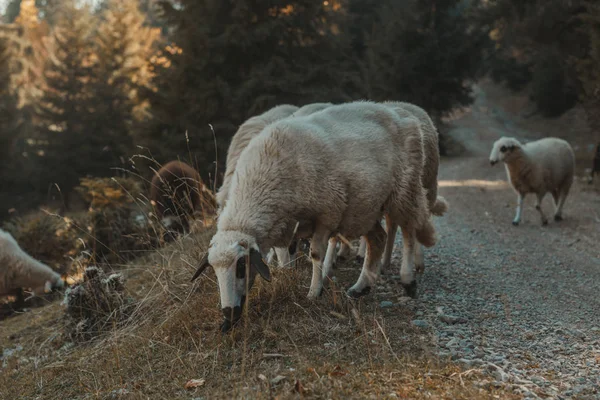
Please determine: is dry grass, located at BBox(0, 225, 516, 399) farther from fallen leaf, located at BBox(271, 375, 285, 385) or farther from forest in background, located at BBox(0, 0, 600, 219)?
forest in background, located at BBox(0, 0, 600, 219)

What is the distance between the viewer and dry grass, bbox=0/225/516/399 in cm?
353

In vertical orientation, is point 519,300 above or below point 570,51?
below

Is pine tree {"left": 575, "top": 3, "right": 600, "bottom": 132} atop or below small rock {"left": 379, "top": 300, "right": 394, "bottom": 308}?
atop

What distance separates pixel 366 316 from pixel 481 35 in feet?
74.8

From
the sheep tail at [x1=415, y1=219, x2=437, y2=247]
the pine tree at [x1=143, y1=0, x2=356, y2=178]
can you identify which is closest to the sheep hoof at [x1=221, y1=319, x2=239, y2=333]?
the sheep tail at [x1=415, y1=219, x2=437, y2=247]

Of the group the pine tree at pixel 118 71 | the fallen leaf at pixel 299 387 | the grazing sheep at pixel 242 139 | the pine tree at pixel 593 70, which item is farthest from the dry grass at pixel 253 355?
the pine tree at pixel 118 71

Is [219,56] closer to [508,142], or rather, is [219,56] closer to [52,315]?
[508,142]

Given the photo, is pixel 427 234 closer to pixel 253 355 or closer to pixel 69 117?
pixel 253 355

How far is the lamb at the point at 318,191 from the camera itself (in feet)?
13.9

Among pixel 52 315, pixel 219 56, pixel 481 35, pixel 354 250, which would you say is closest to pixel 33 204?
pixel 219 56

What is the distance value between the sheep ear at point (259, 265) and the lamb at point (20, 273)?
21.6ft

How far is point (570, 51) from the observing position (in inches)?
754

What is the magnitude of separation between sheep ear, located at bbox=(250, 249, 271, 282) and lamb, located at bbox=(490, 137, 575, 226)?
8269 mm

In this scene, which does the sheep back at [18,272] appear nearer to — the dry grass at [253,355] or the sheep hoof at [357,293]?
the dry grass at [253,355]
